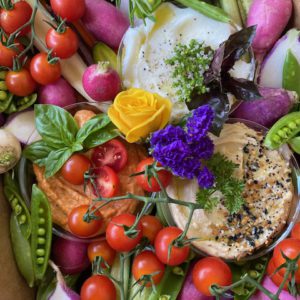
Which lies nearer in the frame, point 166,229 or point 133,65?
point 166,229

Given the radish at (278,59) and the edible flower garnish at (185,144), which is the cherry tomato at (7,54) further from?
the radish at (278,59)

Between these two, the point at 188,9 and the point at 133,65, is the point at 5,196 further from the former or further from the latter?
the point at 188,9

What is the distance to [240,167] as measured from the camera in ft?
3.99

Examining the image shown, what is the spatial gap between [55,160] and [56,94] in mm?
188

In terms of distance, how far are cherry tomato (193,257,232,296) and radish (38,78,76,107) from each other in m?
0.53

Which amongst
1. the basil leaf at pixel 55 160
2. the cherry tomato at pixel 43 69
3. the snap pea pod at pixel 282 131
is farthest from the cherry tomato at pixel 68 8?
the snap pea pod at pixel 282 131

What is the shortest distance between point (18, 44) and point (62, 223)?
46cm

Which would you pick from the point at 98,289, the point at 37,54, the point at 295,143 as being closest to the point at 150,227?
the point at 98,289

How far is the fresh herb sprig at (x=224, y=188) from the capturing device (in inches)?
45.5

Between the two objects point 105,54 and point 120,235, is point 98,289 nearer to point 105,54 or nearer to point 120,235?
point 120,235

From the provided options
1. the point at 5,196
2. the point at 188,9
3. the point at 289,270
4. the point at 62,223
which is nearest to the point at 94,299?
the point at 62,223

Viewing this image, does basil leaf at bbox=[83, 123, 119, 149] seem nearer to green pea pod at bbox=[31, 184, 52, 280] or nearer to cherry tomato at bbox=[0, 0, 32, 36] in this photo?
green pea pod at bbox=[31, 184, 52, 280]

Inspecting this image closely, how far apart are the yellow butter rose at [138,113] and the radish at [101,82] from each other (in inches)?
2.2

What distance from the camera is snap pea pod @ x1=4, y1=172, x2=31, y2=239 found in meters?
1.21
